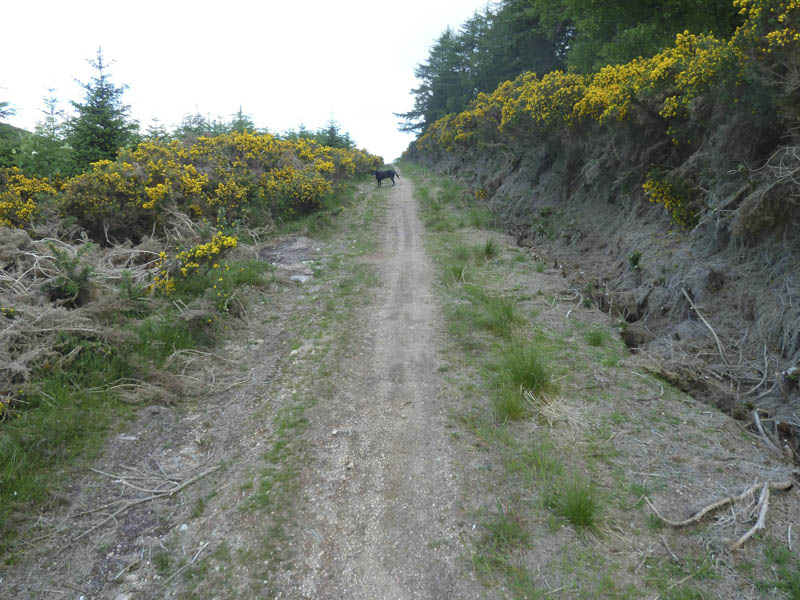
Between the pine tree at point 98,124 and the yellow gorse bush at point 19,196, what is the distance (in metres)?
2.55

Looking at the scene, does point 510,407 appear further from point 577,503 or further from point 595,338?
point 595,338

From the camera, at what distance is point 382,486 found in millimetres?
3625

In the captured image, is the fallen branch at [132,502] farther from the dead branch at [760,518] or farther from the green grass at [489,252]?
the green grass at [489,252]

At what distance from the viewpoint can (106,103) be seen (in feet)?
41.5

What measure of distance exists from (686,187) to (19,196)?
44.2ft

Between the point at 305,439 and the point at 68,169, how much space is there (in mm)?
12347

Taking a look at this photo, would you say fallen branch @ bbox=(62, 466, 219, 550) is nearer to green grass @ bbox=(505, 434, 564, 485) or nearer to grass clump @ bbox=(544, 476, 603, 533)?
green grass @ bbox=(505, 434, 564, 485)

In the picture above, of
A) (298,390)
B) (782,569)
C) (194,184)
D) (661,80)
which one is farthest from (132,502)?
(661,80)

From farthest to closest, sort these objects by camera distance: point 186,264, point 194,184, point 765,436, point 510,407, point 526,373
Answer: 1. point 194,184
2. point 186,264
3. point 526,373
4. point 510,407
5. point 765,436

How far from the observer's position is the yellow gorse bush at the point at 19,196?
28.0 ft

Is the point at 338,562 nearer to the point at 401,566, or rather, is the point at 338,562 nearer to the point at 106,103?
the point at 401,566

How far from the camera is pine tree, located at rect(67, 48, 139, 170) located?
1237cm

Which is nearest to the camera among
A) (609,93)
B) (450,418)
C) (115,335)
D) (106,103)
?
(450,418)

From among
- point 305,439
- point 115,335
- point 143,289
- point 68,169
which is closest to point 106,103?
point 68,169
